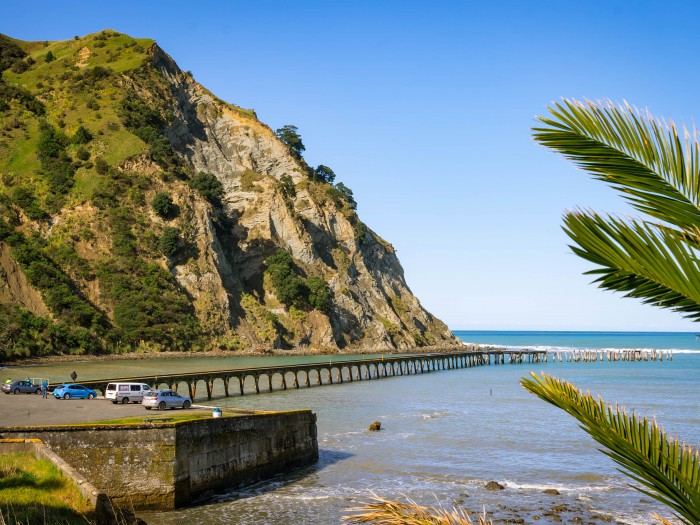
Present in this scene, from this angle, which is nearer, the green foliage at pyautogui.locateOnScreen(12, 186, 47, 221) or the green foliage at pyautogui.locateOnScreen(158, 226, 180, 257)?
the green foliage at pyautogui.locateOnScreen(12, 186, 47, 221)

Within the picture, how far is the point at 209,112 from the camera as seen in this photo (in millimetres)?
139625

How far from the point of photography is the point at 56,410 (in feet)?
105

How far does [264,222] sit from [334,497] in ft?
324

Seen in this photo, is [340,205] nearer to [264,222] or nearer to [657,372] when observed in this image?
[264,222]

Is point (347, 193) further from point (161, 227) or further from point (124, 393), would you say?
point (124, 393)

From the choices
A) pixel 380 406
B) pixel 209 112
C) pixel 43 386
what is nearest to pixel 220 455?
pixel 43 386

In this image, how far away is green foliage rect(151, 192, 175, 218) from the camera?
4122 inches

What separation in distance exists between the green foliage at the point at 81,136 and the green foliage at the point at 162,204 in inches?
630

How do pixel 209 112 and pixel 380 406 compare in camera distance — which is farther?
pixel 209 112

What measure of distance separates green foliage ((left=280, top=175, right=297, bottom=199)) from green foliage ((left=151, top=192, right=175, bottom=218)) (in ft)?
92.1

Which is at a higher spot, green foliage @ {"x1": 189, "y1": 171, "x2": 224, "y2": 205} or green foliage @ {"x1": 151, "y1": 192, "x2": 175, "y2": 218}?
green foliage @ {"x1": 189, "y1": 171, "x2": 224, "y2": 205}

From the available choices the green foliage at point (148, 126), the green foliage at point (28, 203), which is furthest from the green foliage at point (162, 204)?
the green foliage at point (28, 203)

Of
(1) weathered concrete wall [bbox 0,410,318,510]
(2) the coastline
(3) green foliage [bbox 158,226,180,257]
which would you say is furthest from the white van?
(3) green foliage [bbox 158,226,180,257]

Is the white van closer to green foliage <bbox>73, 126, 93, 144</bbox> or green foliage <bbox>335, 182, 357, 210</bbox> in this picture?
green foliage <bbox>73, 126, 93, 144</bbox>
